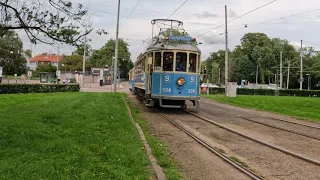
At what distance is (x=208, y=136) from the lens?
38.0 feet

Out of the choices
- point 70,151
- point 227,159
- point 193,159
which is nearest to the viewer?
point 70,151

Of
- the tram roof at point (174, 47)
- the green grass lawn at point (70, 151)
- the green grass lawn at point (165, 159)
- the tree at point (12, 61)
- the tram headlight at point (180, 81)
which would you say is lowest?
the green grass lawn at point (165, 159)

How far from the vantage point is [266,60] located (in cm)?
10206

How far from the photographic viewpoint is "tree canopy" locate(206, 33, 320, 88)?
101375mm

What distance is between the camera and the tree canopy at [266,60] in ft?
333

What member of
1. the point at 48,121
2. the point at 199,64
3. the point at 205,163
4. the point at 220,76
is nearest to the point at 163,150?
the point at 205,163

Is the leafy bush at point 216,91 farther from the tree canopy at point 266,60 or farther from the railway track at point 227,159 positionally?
the tree canopy at point 266,60

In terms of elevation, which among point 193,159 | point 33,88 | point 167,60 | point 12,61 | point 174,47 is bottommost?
point 193,159

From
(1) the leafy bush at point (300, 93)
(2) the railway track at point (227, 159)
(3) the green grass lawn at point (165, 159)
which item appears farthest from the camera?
(1) the leafy bush at point (300, 93)

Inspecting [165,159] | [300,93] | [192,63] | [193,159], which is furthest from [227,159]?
[300,93]

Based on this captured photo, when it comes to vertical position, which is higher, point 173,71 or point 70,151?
point 173,71

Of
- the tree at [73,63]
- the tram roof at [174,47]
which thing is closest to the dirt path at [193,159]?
the tram roof at [174,47]

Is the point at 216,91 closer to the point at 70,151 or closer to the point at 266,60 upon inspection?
the point at 70,151

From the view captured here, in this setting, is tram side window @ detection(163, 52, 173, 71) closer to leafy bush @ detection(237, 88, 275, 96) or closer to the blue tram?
the blue tram
